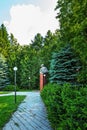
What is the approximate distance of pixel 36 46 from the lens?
78250mm

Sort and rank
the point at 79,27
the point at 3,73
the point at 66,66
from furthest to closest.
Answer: the point at 3,73 < the point at 66,66 < the point at 79,27

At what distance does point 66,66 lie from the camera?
2189 centimetres

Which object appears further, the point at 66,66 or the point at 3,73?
the point at 3,73

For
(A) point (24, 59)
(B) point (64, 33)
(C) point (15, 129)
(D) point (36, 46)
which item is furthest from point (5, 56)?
(C) point (15, 129)

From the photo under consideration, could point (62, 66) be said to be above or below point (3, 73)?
below

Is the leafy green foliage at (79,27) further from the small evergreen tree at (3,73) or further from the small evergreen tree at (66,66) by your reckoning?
the small evergreen tree at (3,73)

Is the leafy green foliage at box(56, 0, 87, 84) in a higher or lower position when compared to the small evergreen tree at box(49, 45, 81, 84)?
higher

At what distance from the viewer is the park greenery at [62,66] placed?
20.5 ft

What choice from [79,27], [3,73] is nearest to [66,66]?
[79,27]

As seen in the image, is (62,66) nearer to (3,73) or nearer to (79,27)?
(79,27)

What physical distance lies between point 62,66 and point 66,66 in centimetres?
28

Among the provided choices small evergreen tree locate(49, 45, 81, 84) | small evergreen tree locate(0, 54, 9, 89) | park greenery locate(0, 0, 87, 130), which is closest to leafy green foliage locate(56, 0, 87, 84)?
park greenery locate(0, 0, 87, 130)

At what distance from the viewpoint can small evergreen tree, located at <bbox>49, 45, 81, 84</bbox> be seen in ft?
71.6

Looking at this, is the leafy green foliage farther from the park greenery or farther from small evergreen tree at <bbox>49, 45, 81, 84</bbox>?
small evergreen tree at <bbox>49, 45, 81, 84</bbox>
